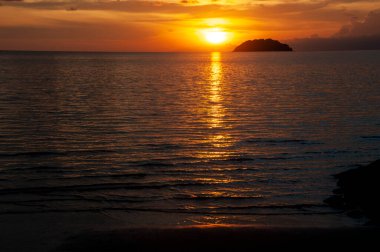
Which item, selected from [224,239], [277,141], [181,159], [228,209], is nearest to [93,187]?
[228,209]

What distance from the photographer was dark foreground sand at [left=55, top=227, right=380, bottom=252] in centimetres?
1225

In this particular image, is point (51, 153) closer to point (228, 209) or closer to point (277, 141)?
point (228, 209)

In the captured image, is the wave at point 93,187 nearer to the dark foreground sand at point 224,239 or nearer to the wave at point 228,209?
the wave at point 228,209

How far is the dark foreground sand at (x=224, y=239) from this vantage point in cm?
1225

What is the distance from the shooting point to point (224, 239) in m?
12.8

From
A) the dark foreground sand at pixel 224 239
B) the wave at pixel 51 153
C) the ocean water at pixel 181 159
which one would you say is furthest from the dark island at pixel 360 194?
the wave at pixel 51 153

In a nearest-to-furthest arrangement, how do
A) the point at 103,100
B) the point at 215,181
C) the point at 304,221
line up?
the point at 304,221 → the point at 215,181 → the point at 103,100

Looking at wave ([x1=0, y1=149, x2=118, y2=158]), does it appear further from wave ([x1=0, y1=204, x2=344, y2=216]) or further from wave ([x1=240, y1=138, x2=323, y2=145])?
wave ([x1=0, y1=204, x2=344, y2=216])

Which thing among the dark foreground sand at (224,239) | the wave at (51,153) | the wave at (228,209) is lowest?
the wave at (228,209)

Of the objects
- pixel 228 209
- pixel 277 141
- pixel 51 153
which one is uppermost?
pixel 277 141

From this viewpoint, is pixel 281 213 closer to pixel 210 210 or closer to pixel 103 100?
pixel 210 210

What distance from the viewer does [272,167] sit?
2266 cm

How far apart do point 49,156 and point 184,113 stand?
1844 cm

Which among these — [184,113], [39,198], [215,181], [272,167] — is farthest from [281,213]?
[184,113]
